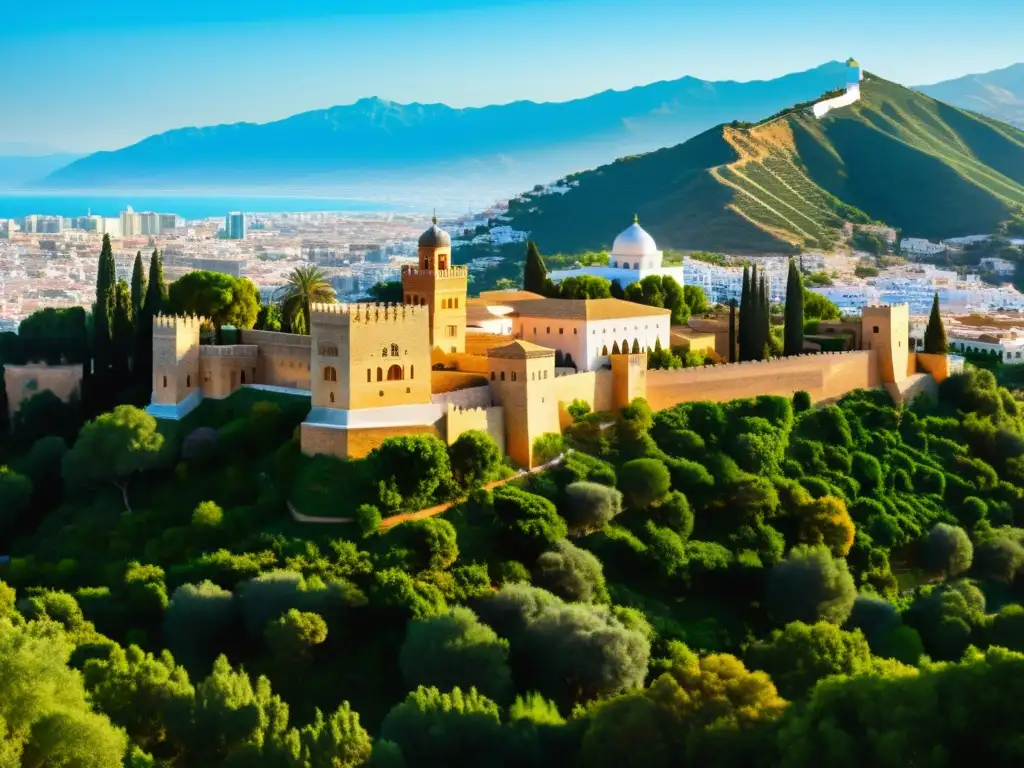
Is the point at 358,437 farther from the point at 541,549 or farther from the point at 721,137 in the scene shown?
the point at 721,137

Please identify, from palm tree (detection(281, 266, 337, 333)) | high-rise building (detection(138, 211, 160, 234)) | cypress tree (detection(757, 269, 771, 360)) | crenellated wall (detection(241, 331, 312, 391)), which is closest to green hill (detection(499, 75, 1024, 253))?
cypress tree (detection(757, 269, 771, 360))

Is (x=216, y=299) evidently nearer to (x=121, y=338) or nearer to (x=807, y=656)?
(x=121, y=338)

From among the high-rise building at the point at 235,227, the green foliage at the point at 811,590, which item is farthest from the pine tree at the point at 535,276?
the high-rise building at the point at 235,227

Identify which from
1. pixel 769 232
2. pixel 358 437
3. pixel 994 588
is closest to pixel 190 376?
pixel 358 437

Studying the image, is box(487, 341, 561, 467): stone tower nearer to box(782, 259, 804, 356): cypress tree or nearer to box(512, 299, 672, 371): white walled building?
box(512, 299, 672, 371): white walled building

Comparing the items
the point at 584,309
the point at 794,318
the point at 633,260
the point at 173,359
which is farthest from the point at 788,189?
the point at 173,359

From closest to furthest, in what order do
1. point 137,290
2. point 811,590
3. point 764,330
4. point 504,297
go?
point 811,590 → point 764,330 → point 137,290 → point 504,297
